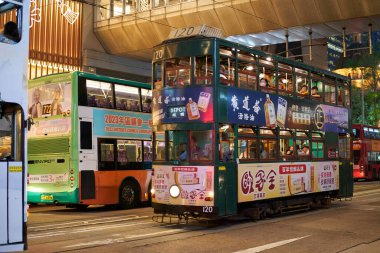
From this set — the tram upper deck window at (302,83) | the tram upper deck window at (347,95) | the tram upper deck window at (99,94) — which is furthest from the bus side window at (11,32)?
the tram upper deck window at (347,95)

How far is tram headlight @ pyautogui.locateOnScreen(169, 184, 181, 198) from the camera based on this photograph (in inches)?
479

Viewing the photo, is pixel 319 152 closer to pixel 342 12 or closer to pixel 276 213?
pixel 276 213

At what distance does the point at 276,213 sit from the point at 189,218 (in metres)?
2.64

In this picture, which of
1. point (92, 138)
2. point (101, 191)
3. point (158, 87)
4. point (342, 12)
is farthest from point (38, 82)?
point (342, 12)

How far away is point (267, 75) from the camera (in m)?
13.8

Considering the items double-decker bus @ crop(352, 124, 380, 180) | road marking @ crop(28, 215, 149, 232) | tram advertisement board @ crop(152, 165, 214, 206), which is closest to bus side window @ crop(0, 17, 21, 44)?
road marking @ crop(28, 215, 149, 232)

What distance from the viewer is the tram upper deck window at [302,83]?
15105 mm

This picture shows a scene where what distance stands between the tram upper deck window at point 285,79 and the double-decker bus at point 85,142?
5187mm

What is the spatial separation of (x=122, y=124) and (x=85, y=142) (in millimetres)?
1616

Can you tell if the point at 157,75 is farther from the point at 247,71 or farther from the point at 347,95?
the point at 347,95

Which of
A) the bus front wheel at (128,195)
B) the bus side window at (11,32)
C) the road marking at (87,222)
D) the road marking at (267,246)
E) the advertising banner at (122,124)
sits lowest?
the road marking at (267,246)

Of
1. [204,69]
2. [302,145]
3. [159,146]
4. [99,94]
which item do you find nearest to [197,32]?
[204,69]

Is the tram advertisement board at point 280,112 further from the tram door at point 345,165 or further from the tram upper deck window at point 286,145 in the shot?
the tram door at point 345,165

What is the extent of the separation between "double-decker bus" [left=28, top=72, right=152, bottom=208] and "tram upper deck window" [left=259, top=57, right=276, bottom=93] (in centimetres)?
515
